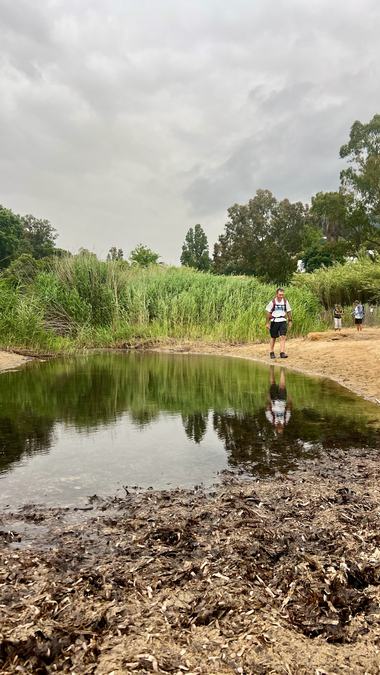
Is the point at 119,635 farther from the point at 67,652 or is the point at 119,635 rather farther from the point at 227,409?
the point at 227,409

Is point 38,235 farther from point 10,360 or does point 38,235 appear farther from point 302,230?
point 10,360

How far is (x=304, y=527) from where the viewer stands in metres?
3.01

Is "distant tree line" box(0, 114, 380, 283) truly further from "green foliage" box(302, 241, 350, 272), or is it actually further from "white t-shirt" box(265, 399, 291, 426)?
"white t-shirt" box(265, 399, 291, 426)

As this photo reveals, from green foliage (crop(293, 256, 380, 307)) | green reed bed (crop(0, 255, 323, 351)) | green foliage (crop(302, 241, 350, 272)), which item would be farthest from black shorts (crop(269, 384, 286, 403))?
green foliage (crop(302, 241, 350, 272))

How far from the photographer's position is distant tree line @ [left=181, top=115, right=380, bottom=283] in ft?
90.1

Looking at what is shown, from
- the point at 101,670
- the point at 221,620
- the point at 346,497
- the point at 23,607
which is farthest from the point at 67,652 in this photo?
the point at 346,497

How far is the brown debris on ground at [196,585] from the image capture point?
189 cm

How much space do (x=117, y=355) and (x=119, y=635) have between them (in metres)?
13.5

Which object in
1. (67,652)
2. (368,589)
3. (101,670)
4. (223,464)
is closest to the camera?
(101,670)

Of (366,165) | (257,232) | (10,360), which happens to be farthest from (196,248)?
(10,360)

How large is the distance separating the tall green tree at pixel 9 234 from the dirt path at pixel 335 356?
156ft

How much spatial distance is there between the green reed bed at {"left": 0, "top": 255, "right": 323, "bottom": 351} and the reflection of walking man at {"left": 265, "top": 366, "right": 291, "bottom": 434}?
910 centimetres

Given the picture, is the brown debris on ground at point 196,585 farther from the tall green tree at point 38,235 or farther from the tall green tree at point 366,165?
the tall green tree at point 38,235

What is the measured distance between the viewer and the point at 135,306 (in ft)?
62.7
